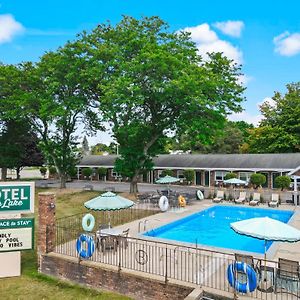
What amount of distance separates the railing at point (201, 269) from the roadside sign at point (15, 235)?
11.1 ft

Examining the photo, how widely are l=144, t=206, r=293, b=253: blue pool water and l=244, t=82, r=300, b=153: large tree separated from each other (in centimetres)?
2613

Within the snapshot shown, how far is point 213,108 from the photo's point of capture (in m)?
27.8

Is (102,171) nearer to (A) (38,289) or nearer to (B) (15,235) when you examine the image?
(A) (38,289)

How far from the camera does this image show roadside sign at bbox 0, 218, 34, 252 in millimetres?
8273

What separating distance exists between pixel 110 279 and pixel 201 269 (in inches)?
124

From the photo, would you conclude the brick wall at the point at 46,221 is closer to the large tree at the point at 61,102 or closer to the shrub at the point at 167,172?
the large tree at the point at 61,102

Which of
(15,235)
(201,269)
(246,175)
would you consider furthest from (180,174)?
(15,235)

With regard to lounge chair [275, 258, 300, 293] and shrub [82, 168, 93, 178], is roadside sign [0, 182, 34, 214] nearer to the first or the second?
lounge chair [275, 258, 300, 293]

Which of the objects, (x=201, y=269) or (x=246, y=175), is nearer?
(x=201, y=269)

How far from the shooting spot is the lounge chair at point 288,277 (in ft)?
29.1

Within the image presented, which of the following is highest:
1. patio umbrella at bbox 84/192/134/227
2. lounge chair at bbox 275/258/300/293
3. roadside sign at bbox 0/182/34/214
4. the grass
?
roadside sign at bbox 0/182/34/214

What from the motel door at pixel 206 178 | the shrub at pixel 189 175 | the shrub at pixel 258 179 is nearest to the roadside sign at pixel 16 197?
the shrub at pixel 258 179

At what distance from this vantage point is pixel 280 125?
4847 cm

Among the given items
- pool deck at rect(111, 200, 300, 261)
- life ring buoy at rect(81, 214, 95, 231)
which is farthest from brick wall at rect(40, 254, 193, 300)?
pool deck at rect(111, 200, 300, 261)
